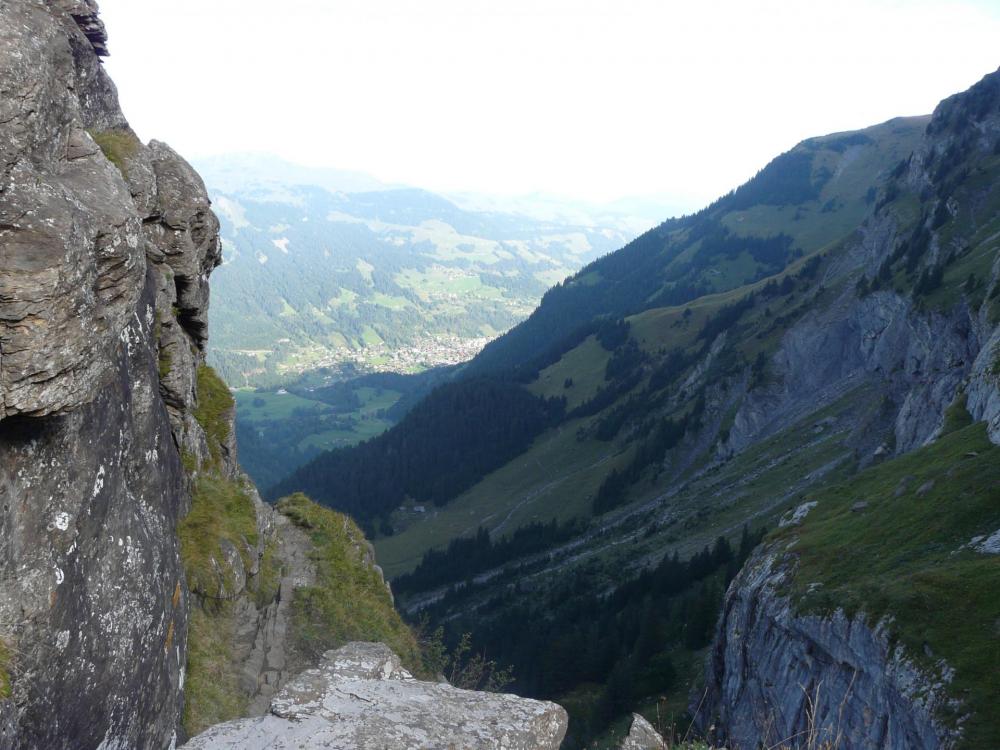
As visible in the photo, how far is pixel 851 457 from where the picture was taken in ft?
275

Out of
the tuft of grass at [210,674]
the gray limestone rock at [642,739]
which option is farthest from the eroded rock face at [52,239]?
the gray limestone rock at [642,739]

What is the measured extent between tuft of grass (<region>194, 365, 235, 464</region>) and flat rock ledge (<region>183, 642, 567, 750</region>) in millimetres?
24736

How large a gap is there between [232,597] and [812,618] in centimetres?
2820

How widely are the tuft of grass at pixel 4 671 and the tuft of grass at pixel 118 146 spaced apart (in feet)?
56.5

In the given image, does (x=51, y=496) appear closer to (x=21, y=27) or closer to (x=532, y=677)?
(x=21, y=27)

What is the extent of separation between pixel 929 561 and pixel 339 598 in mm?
28833

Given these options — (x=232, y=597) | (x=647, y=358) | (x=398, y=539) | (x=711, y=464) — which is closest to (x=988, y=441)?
(x=232, y=597)

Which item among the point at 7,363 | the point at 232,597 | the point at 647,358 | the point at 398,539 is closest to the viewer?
the point at 7,363

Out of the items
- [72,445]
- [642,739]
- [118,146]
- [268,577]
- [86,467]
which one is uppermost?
[118,146]

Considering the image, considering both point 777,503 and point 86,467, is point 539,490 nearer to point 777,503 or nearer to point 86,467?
point 777,503

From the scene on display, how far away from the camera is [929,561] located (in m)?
31.0

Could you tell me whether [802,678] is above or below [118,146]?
below

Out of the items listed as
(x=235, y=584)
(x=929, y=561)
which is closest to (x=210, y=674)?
(x=235, y=584)

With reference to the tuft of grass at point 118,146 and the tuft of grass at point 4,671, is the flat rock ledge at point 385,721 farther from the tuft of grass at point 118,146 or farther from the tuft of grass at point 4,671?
the tuft of grass at point 118,146
